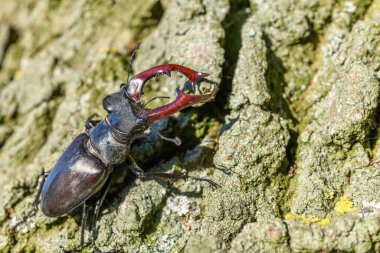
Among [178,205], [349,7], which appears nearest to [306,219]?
[178,205]

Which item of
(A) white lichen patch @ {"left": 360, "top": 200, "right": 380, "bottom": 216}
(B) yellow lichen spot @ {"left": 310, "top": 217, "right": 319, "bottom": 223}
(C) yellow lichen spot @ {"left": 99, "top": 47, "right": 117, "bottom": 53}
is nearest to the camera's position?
(A) white lichen patch @ {"left": 360, "top": 200, "right": 380, "bottom": 216}

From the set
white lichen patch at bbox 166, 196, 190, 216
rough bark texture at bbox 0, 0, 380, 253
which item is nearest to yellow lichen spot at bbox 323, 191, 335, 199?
rough bark texture at bbox 0, 0, 380, 253

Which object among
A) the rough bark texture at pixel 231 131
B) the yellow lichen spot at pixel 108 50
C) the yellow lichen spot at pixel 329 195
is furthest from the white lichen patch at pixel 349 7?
the yellow lichen spot at pixel 108 50

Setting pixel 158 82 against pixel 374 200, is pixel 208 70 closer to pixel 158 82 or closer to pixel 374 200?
pixel 158 82

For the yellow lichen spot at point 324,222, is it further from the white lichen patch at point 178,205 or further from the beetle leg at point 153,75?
the beetle leg at point 153,75

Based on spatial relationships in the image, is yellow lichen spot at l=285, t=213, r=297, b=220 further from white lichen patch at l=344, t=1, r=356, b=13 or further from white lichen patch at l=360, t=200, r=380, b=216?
white lichen patch at l=344, t=1, r=356, b=13

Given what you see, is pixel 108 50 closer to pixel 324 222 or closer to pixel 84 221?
pixel 84 221
